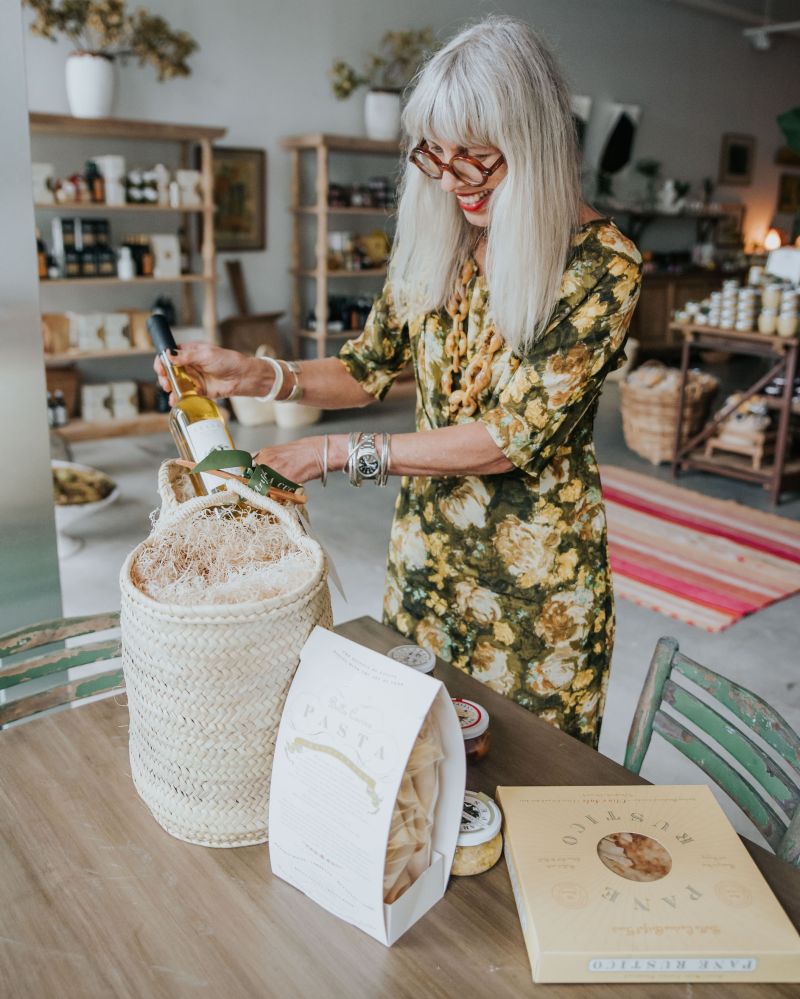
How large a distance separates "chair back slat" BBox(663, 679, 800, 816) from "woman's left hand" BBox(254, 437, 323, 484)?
0.62 metres

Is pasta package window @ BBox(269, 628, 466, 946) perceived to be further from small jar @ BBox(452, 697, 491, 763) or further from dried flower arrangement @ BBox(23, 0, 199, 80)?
dried flower arrangement @ BBox(23, 0, 199, 80)

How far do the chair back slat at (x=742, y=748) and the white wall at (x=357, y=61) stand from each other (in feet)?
13.0

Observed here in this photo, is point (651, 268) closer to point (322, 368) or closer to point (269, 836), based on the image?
point (322, 368)

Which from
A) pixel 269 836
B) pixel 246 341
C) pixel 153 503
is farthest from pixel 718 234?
pixel 269 836

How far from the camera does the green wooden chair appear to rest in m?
1.43

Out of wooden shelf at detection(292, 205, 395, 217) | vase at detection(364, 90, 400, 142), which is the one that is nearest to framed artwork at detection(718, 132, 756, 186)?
vase at detection(364, 90, 400, 142)

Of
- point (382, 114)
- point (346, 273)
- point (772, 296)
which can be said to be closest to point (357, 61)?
point (382, 114)

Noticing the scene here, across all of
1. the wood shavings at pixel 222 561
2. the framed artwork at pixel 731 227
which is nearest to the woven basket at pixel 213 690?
the wood shavings at pixel 222 561

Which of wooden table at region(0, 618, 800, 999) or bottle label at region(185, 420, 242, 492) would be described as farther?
bottle label at region(185, 420, 242, 492)

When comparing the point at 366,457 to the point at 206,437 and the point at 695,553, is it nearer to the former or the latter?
the point at 206,437

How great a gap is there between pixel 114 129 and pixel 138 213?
804mm

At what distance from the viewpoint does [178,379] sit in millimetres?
1529

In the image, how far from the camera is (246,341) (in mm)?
6887

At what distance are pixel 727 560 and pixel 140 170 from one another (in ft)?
14.7
